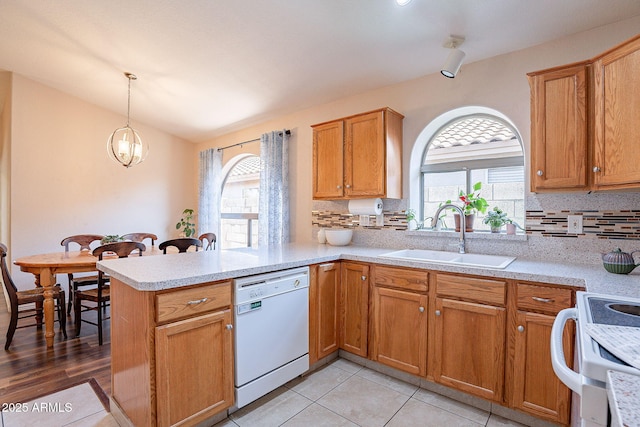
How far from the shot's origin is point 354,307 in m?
2.47

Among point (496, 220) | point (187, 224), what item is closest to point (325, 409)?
point (496, 220)

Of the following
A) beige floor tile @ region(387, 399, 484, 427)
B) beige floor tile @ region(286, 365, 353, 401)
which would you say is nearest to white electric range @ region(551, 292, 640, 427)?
beige floor tile @ region(387, 399, 484, 427)

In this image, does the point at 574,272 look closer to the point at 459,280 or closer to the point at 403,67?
the point at 459,280

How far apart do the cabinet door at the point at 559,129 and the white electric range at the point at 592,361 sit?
3.02 ft

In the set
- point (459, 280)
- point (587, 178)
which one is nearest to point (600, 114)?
point (587, 178)

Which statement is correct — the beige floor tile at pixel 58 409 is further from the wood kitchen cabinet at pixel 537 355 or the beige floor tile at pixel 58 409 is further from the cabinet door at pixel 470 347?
the wood kitchen cabinet at pixel 537 355

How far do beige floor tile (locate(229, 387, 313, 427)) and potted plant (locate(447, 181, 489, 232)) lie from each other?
1830 millimetres

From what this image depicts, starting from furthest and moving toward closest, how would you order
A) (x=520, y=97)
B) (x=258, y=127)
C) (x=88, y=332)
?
(x=258, y=127)
(x=88, y=332)
(x=520, y=97)

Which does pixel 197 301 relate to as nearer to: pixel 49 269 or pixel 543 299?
pixel 543 299

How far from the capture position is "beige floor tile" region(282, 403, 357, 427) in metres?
1.80

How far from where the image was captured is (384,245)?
2.99 meters

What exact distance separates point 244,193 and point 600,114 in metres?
4.26

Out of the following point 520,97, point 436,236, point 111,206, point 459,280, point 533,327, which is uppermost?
point 520,97

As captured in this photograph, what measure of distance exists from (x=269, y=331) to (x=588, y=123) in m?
2.27
